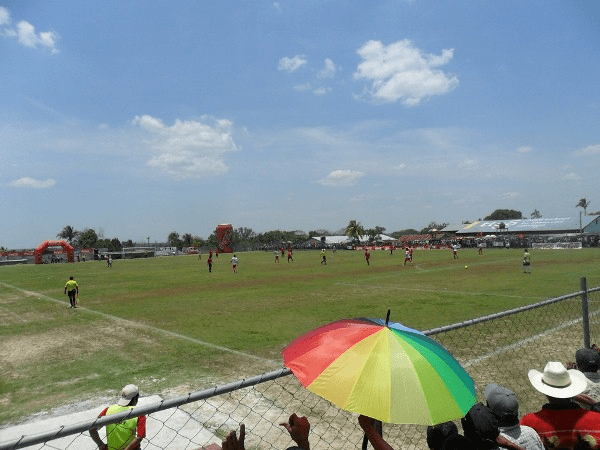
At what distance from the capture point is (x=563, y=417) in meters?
2.97

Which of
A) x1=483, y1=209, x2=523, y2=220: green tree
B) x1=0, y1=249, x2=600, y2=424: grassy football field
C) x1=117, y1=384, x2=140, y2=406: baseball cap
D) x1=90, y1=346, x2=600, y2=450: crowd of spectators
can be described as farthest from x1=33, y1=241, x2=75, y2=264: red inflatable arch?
x1=483, y1=209, x2=523, y2=220: green tree

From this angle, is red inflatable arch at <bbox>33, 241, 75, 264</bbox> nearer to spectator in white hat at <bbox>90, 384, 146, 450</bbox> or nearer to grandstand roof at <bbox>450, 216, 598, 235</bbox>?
spectator in white hat at <bbox>90, 384, 146, 450</bbox>

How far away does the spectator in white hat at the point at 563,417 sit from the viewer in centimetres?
287

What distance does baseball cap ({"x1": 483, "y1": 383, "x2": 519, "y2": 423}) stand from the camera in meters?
2.81

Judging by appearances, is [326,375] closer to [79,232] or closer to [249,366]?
[249,366]

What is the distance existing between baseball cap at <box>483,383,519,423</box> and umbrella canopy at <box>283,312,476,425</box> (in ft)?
1.17

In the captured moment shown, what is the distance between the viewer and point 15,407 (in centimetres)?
678

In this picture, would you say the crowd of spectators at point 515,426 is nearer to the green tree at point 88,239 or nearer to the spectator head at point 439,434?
the spectator head at point 439,434

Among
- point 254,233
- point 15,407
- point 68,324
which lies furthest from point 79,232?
point 15,407

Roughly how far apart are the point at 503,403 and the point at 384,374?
3.42 ft

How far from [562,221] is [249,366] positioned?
10366 cm

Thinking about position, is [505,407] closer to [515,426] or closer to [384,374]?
[515,426]

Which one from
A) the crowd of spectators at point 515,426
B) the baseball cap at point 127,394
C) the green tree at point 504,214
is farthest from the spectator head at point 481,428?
the green tree at point 504,214

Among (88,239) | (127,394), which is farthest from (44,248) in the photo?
(127,394)
